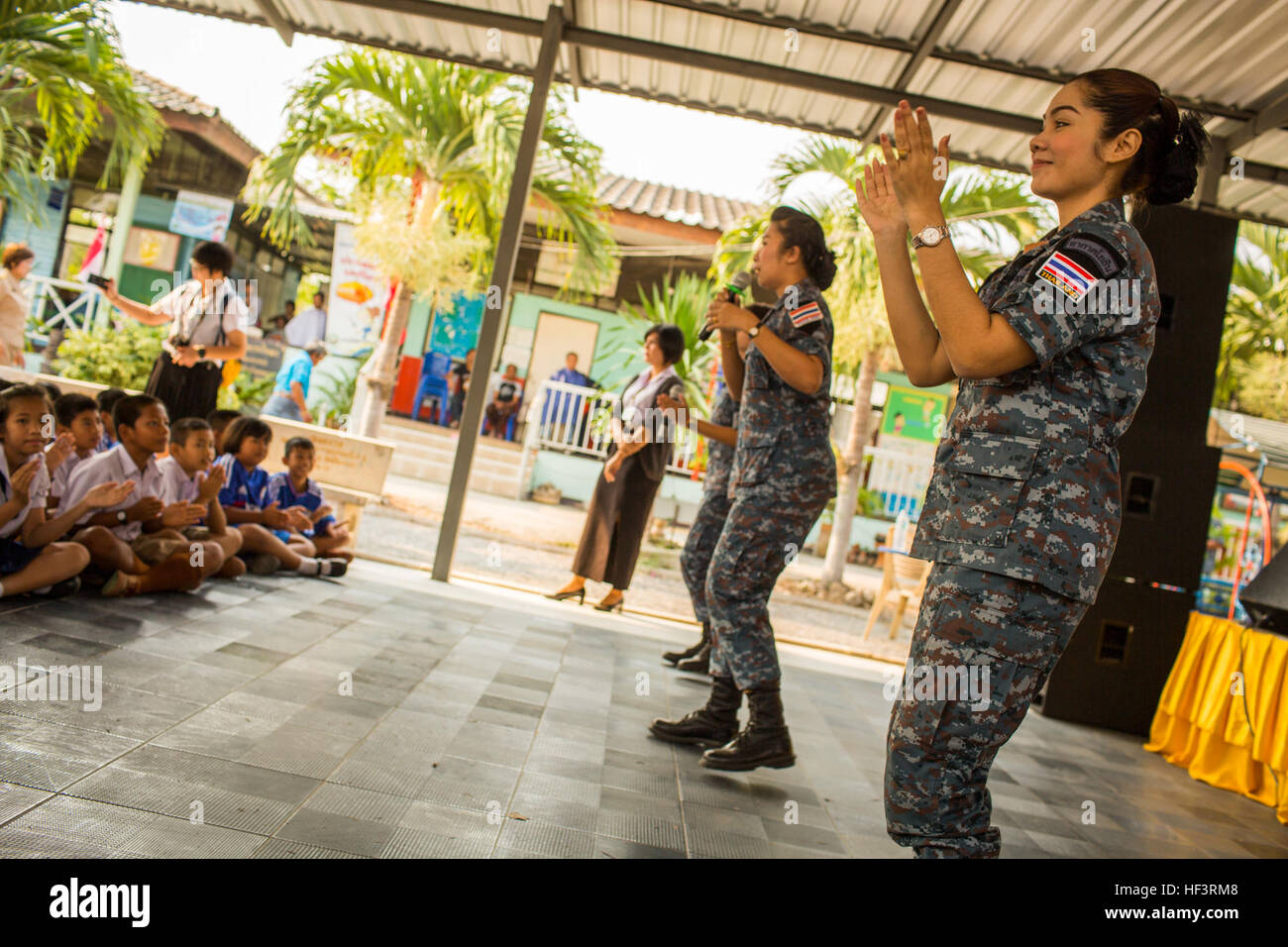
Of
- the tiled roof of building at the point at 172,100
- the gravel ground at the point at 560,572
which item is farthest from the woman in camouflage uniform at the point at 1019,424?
the tiled roof of building at the point at 172,100

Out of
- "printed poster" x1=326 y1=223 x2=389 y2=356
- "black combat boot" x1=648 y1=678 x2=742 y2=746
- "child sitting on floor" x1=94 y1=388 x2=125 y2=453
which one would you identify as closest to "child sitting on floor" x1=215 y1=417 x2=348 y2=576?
"child sitting on floor" x1=94 y1=388 x2=125 y2=453

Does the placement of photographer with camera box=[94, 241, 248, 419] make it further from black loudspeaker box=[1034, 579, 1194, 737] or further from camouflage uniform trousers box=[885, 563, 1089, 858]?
black loudspeaker box=[1034, 579, 1194, 737]

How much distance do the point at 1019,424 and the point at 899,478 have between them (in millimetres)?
11447

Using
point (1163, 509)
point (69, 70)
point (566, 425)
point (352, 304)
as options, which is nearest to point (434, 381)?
point (352, 304)

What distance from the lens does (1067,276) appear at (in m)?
1.53

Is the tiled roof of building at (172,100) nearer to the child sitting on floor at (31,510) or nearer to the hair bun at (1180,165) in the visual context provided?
the child sitting on floor at (31,510)

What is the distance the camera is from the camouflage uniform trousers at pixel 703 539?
407cm

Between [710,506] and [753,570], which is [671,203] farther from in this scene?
[753,570]

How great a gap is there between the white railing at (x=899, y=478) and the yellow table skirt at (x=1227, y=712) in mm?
6116

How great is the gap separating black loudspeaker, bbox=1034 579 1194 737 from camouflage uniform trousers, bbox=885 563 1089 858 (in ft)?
13.1

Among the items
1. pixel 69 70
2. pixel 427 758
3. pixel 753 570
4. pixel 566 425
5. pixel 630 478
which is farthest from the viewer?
pixel 566 425

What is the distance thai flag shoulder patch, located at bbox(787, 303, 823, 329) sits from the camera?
9.71 feet
